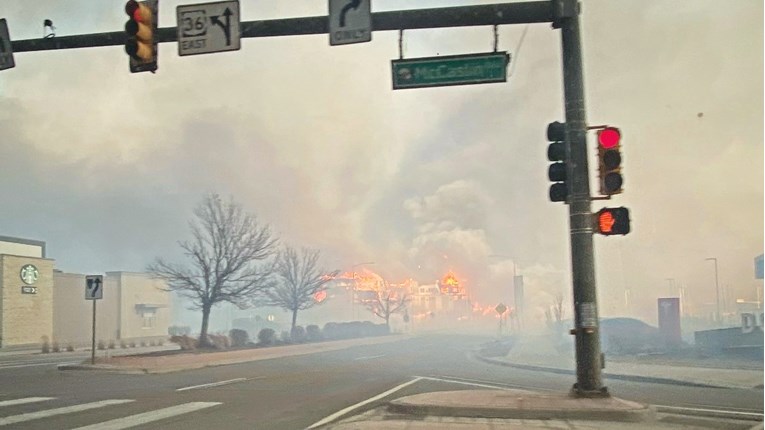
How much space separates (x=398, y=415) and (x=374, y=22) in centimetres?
605

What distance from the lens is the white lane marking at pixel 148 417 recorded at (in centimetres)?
1126

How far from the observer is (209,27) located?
11.7 m

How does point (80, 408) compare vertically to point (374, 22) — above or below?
below

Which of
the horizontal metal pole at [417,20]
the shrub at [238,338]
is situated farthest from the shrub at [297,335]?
the horizontal metal pole at [417,20]

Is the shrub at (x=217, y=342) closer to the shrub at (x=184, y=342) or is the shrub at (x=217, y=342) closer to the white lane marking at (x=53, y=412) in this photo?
the shrub at (x=184, y=342)

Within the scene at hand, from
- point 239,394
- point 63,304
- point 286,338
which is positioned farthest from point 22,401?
point 63,304

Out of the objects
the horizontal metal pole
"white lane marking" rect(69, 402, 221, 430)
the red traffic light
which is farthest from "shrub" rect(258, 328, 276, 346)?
the red traffic light

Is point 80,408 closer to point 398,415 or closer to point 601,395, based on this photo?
point 398,415

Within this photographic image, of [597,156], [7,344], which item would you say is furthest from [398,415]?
[7,344]

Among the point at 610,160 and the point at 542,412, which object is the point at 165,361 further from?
the point at 610,160

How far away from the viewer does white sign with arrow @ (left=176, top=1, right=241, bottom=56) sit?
1166 centimetres

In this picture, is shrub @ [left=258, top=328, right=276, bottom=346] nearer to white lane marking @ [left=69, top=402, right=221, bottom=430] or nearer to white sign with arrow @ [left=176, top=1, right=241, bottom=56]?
white lane marking @ [left=69, top=402, right=221, bottom=430]

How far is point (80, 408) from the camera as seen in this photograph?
13.7m

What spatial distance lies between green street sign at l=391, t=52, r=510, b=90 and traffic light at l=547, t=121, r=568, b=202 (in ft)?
4.67
